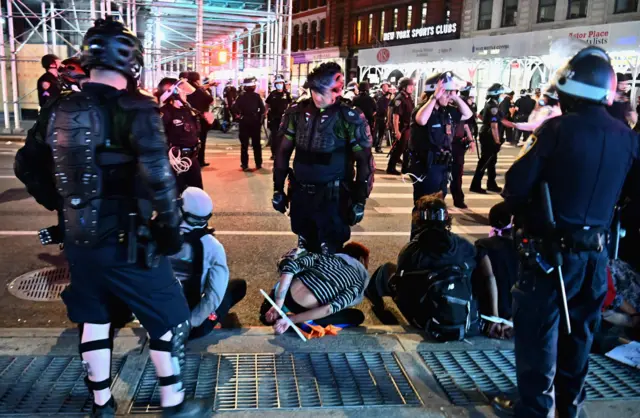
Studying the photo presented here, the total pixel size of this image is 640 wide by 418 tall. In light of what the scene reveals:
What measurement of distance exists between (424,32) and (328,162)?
102ft

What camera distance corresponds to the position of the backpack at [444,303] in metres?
3.86

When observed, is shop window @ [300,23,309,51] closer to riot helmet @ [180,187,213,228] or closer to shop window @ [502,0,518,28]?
shop window @ [502,0,518,28]

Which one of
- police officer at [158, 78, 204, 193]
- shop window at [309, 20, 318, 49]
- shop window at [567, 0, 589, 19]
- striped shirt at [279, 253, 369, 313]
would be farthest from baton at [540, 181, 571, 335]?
shop window at [309, 20, 318, 49]

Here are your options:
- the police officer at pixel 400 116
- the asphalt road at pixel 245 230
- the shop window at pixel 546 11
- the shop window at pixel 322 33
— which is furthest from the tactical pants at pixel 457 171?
the shop window at pixel 322 33

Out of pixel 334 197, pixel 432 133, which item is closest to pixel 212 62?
pixel 432 133

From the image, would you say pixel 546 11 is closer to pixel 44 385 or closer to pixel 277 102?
pixel 277 102

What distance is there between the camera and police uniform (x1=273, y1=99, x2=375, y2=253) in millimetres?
4625

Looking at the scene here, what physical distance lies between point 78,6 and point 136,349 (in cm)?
1933

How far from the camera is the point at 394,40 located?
36250 millimetres

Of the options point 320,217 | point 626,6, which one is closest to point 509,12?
point 626,6

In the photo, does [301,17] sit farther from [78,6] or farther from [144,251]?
[144,251]

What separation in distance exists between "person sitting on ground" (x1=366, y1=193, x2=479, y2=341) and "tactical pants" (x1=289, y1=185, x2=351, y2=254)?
0.67 m

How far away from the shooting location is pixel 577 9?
→ 24875 mm

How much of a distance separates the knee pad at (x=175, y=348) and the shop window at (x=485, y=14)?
1178 inches
